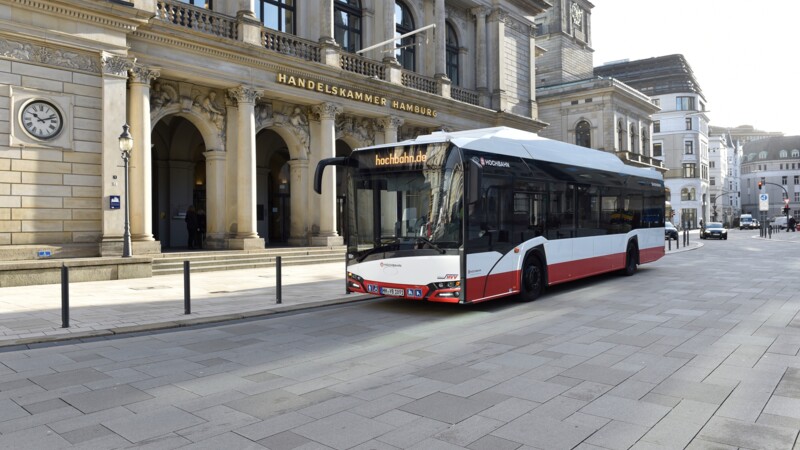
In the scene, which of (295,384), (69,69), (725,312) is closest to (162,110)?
(69,69)

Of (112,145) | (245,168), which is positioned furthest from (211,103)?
(112,145)

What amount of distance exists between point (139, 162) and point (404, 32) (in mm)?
17045

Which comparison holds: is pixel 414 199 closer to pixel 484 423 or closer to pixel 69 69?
pixel 484 423

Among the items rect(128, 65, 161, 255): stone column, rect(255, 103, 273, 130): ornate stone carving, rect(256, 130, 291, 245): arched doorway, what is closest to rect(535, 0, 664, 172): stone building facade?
rect(256, 130, 291, 245): arched doorway

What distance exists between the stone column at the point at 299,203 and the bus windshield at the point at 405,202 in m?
13.7

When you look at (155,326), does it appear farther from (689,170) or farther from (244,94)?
(689,170)

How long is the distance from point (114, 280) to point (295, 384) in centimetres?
1194

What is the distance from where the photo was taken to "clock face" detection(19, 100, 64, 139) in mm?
15070

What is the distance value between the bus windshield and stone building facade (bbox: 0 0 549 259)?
987cm

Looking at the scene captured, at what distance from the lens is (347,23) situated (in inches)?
1041

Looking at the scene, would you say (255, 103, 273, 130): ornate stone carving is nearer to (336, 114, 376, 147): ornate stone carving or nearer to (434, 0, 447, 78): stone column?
(336, 114, 376, 147): ornate stone carving

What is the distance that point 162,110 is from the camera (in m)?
19.2

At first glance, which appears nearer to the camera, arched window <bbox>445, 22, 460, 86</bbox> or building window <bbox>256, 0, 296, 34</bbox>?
building window <bbox>256, 0, 296, 34</bbox>

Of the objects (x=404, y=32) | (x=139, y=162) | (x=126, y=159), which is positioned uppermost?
(x=404, y=32)
